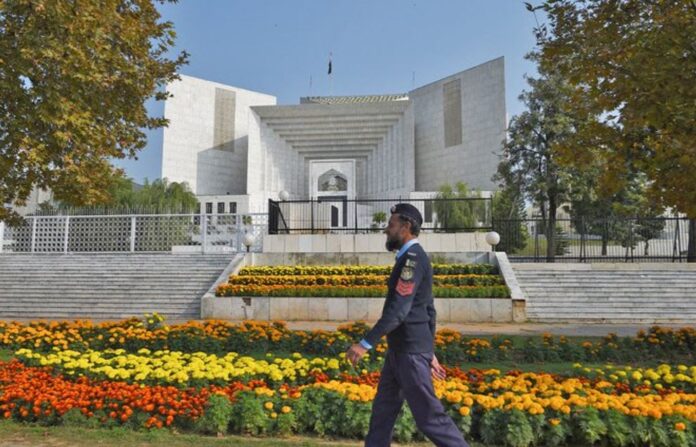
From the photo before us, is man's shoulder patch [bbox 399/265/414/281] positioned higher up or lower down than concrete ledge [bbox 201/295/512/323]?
higher up

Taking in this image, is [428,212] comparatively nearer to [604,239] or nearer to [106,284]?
[604,239]

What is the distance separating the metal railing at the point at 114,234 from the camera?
20.1m

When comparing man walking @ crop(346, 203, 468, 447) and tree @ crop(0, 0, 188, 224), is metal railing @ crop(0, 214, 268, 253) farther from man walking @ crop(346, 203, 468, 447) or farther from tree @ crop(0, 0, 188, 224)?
man walking @ crop(346, 203, 468, 447)

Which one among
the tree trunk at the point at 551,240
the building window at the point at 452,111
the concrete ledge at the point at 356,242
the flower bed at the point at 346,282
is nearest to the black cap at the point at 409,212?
the flower bed at the point at 346,282

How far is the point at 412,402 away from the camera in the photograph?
2.96 m

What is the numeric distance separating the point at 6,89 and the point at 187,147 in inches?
1773

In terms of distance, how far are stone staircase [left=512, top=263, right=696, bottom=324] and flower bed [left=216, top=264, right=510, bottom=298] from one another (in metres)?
1.18

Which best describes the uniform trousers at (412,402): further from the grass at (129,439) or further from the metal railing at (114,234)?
the metal railing at (114,234)

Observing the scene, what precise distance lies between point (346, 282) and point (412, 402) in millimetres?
10572

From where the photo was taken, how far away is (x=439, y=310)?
40.6 ft

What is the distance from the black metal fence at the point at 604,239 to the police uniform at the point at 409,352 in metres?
16.1

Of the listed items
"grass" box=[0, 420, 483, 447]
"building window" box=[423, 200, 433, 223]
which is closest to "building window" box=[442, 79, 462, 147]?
"building window" box=[423, 200, 433, 223]

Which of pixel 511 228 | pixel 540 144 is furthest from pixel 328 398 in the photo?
pixel 540 144

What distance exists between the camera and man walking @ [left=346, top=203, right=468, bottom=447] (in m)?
2.92
